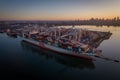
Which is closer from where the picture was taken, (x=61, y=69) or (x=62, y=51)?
(x=61, y=69)

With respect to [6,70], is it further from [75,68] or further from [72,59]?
[72,59]

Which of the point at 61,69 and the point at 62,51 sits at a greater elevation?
the point at 62,51

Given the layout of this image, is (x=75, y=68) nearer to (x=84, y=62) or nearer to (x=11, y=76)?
(x=84, y=62)

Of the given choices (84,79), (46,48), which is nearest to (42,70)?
(84,79)

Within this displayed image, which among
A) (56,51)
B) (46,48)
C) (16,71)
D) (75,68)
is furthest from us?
(46,48)

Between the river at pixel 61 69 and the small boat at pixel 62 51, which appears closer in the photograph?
the river at pixel 61 69

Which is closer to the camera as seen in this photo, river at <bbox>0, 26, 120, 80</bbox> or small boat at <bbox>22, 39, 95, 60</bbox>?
river at <bbox>0, 26, 120, 80</bbox>

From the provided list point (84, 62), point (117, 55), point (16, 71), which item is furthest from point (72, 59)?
point (16, 71)

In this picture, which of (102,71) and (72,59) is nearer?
(102,71)

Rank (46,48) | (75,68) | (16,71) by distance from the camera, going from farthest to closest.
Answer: (46,48) → (75,68) → (16,71)
